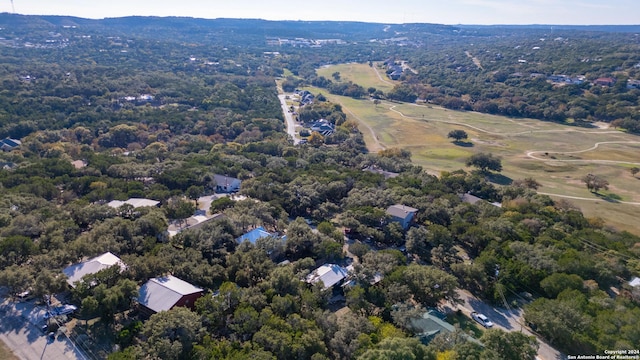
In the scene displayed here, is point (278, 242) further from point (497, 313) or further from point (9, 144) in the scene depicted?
point (9, 144)

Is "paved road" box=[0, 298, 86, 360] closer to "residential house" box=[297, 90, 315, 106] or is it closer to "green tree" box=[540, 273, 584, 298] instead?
"green tree" box=[540, 273, 584, 298]

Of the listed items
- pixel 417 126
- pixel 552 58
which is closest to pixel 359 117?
pixel 417 126

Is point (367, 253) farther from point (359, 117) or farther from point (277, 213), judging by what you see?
point (359, 117)

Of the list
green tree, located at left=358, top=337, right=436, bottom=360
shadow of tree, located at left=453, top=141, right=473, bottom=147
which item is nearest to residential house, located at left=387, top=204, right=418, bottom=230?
green tree, located at left=358, top=337, right=436, bottom=360

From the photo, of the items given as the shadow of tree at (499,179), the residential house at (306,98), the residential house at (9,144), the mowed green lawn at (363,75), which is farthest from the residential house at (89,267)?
the mowed green lawn at (363,75)

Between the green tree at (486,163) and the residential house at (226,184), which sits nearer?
the residential house at (226,184)

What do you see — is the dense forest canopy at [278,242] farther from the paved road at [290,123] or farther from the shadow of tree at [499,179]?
the paved road at [290,123]

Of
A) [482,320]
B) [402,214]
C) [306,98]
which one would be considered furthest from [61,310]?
[306,98]
